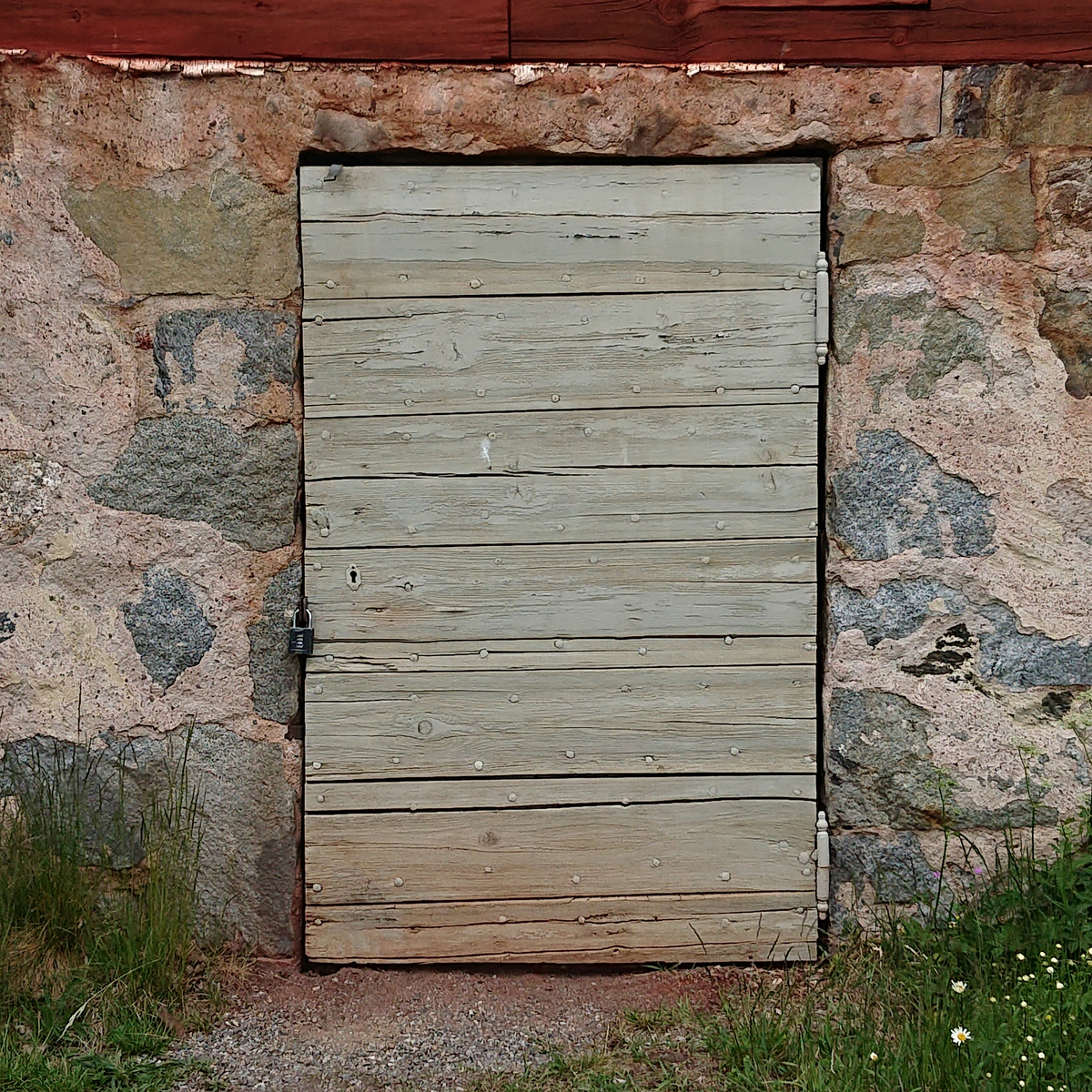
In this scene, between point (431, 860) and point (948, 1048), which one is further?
point (431, 860)

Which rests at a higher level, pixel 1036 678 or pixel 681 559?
pixel 681 559

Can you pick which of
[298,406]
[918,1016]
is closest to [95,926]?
[298,406]

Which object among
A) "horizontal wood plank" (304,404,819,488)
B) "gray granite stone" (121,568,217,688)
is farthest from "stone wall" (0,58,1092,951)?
"horizontal wood plank" (304,404,819,488)

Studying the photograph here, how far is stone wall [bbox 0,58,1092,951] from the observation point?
2596mm

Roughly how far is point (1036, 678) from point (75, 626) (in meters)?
2.29

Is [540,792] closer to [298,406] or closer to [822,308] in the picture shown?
[298,406]

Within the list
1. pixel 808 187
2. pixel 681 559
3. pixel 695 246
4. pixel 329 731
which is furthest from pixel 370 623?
pixel 808 187

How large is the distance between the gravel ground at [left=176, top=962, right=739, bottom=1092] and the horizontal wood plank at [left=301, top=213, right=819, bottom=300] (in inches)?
65.1

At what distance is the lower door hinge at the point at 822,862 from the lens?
8.97ft

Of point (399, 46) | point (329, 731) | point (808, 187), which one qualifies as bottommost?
point (329, 731)

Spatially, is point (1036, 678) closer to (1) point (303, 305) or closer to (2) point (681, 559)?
(2) point (681, 559)

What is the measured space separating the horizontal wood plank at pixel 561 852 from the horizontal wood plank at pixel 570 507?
2.20ft

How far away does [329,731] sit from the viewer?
2.71 meters

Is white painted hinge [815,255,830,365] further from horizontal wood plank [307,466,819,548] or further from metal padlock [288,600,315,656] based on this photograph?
metal padlock [288,600,315,656]
